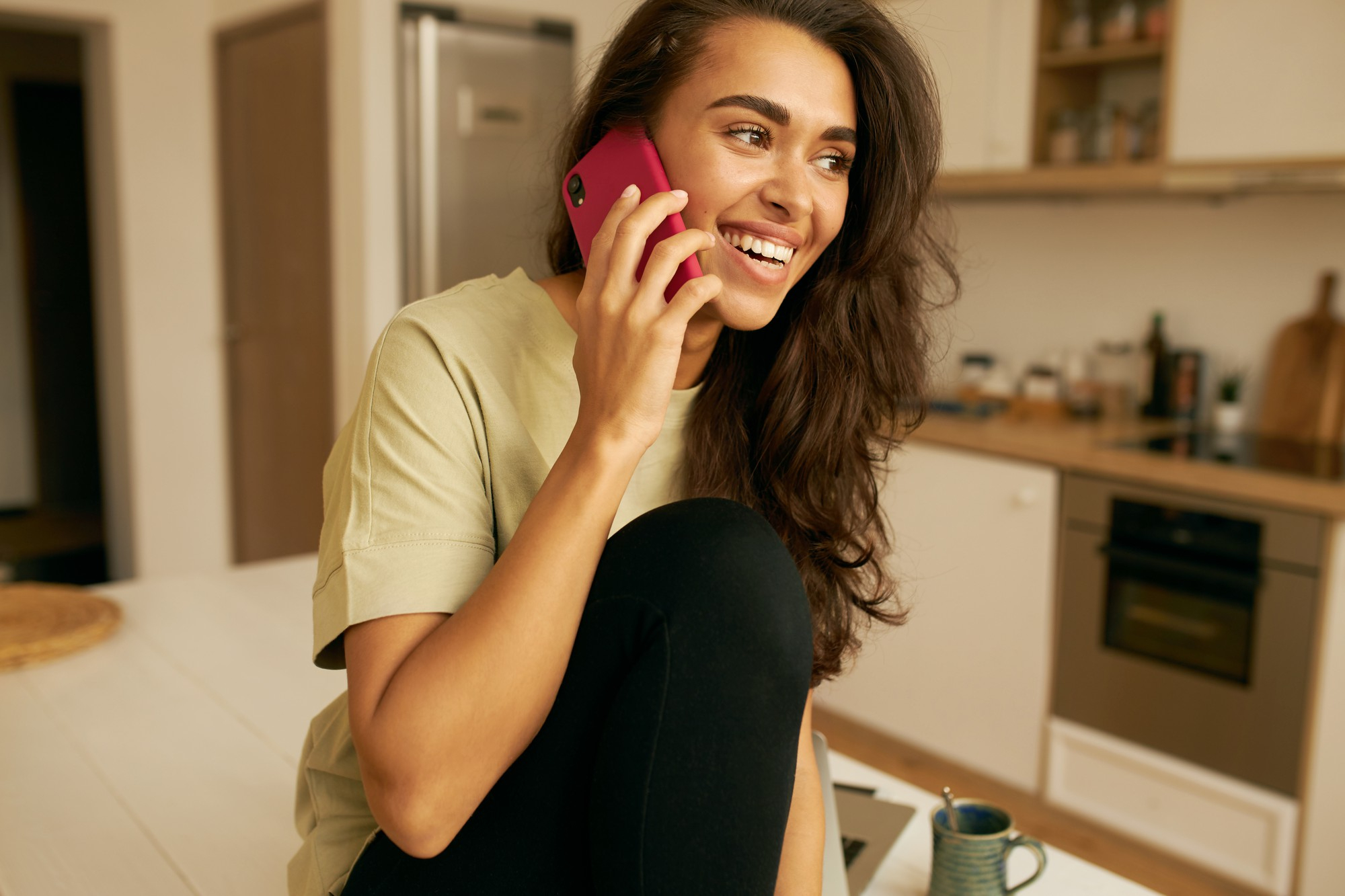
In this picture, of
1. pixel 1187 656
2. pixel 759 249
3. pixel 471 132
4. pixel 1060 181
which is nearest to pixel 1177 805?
pixel 1187 656

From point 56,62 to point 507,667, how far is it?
5.99 m

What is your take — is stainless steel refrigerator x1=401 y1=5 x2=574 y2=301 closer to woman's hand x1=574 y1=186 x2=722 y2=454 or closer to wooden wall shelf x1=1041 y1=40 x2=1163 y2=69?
wooden wall shelf x1=1041 y1=40 x2=1163 y2=69

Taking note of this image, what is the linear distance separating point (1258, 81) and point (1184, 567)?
1.06 m

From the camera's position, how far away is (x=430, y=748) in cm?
79

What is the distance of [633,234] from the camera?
0.89m

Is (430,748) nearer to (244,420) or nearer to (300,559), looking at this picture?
(300,559)

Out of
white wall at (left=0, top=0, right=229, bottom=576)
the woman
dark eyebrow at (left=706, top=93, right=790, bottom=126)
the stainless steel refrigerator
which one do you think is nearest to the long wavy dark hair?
the woman

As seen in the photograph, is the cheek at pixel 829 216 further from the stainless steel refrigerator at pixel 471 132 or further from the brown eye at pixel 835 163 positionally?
the stainless steel refrigerator at pixel 471 132

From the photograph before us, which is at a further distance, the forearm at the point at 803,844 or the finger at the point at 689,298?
the forearm at the point at 803,844

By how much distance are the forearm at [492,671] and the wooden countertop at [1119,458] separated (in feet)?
5.68

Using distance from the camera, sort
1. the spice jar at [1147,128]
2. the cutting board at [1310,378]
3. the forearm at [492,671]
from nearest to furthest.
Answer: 1. the forearm at [492,671]
2. the cutting board at [1310,378]
3. the spice jar at [1147,128]

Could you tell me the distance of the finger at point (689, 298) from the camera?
87 cm

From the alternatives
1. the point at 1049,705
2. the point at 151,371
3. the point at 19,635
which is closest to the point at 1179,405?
the point at 1049,705

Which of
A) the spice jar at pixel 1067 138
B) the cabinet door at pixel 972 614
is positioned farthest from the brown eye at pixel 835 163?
the spice jar at pixel 1067 138
